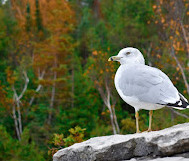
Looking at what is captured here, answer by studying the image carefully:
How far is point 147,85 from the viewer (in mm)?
3547

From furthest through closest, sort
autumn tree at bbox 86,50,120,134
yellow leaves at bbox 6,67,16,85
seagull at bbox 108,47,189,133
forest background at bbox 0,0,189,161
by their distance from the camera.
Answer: yellow leaves at bbox 6,67,16,85
forest background at bbox 0,0,189,161
autumn tree at bbox 86,50,120,134
seagull at bbox 108,47,189,133

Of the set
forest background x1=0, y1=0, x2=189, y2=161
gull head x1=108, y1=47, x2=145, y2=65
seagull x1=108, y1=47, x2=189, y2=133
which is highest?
gull head x1=108, y1=47, x2=145, y2=65

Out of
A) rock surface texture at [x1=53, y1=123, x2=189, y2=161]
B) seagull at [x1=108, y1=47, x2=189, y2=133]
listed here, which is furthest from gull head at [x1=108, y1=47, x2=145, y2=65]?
rock surface texture at [x1=53, y1=123, x2=189, y2=161]

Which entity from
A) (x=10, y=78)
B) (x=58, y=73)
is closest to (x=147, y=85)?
(x=10, y=78)

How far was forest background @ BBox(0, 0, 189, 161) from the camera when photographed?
1274cm

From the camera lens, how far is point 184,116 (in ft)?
30.2

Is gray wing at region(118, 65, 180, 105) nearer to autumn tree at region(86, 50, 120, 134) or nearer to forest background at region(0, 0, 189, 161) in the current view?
forest background at region(0, 0, 189, 161)

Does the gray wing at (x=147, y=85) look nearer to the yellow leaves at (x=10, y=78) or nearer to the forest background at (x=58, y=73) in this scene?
the forest background at (x=58, y=73)

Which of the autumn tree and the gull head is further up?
Result: the gull head

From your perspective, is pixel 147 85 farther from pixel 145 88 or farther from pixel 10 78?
pixel 10 78

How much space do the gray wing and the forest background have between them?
26.2 feet

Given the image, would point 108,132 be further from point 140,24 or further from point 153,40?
point 140,24

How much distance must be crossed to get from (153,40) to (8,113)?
23.0ft

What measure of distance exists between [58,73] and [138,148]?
1381cm
